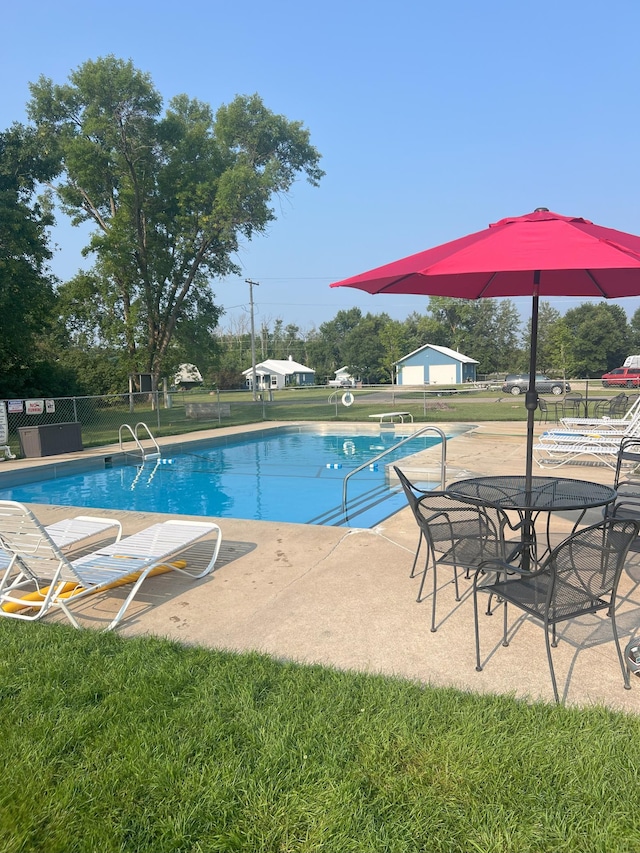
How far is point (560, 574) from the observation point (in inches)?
117

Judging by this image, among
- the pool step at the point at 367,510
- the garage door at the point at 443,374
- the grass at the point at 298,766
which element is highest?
the garage door at the point at 443,374

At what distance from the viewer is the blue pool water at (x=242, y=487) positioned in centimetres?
893

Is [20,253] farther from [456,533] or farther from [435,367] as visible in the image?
[435,367]

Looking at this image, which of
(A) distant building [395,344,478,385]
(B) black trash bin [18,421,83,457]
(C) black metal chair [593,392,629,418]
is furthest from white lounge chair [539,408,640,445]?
(A) distant building [395,344,478,385]

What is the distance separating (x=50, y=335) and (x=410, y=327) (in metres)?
50.3

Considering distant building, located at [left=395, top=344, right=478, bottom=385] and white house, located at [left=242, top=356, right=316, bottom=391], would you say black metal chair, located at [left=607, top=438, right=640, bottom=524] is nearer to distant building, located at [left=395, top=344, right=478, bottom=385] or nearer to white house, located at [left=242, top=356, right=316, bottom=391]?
distant building, located at [left=395, top=344, right=478, bottom=385]

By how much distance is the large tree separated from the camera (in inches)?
912

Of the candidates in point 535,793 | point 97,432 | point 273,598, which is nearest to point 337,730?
point 535,793

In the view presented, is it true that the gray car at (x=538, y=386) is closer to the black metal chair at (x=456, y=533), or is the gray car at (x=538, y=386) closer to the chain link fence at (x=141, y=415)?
the chain link fence at (x=141, y=415)

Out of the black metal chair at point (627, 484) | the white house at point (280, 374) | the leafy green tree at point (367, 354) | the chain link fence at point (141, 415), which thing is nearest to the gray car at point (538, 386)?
the chain link fence at point (141, 415)

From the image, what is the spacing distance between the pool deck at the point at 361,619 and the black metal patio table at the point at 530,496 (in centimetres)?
67

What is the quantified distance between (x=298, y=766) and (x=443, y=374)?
2329 inches

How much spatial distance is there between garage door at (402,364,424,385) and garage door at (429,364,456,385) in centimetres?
149

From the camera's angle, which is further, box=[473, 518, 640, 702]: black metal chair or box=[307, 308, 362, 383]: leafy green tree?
box=[307, 308, 362, 383]: leafy green tree
